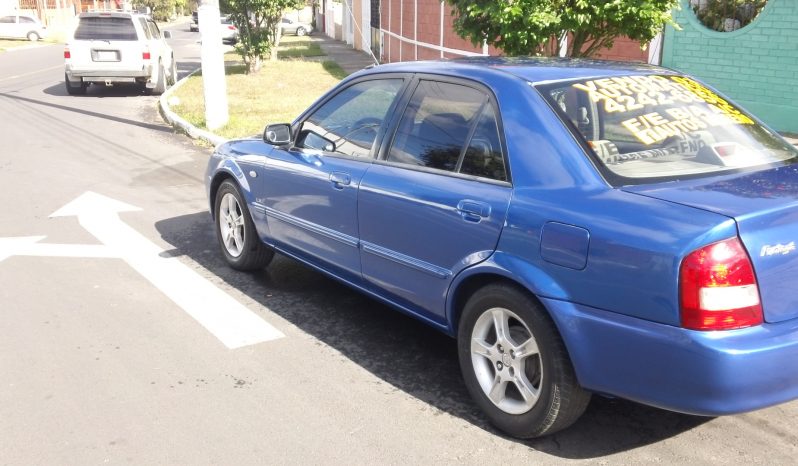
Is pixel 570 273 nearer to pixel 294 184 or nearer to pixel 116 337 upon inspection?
pixel 294 184

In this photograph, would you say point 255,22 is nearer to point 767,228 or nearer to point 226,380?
point 226,380

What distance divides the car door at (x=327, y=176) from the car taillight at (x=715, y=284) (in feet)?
6.77

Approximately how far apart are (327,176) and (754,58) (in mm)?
8459

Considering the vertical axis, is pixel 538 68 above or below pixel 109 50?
above

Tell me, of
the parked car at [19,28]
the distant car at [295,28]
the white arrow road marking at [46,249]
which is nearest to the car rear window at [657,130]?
the white arrow road marking at [46,249]

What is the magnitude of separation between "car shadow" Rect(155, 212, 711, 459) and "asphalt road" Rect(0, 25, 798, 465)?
1cm

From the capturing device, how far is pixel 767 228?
3047 mm

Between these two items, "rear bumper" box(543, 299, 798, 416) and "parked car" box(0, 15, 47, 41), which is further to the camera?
"parked car" box(0, 15, 47, 41)

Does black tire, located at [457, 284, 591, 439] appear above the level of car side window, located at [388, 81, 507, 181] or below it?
below

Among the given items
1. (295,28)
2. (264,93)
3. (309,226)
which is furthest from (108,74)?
(295,28)

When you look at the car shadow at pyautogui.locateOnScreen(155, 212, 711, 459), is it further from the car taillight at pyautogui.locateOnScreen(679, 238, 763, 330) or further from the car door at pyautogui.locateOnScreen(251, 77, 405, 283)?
the car taillight at pyautogui.locateOnScreen(679, 238, 763, 330)

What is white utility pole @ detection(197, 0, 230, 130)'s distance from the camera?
12.1 meters

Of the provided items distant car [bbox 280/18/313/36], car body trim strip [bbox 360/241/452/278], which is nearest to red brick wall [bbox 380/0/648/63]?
car body trim strip [bbox 360/241/452/278]

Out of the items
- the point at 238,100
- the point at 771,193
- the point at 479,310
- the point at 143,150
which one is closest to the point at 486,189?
the point at 479,310
